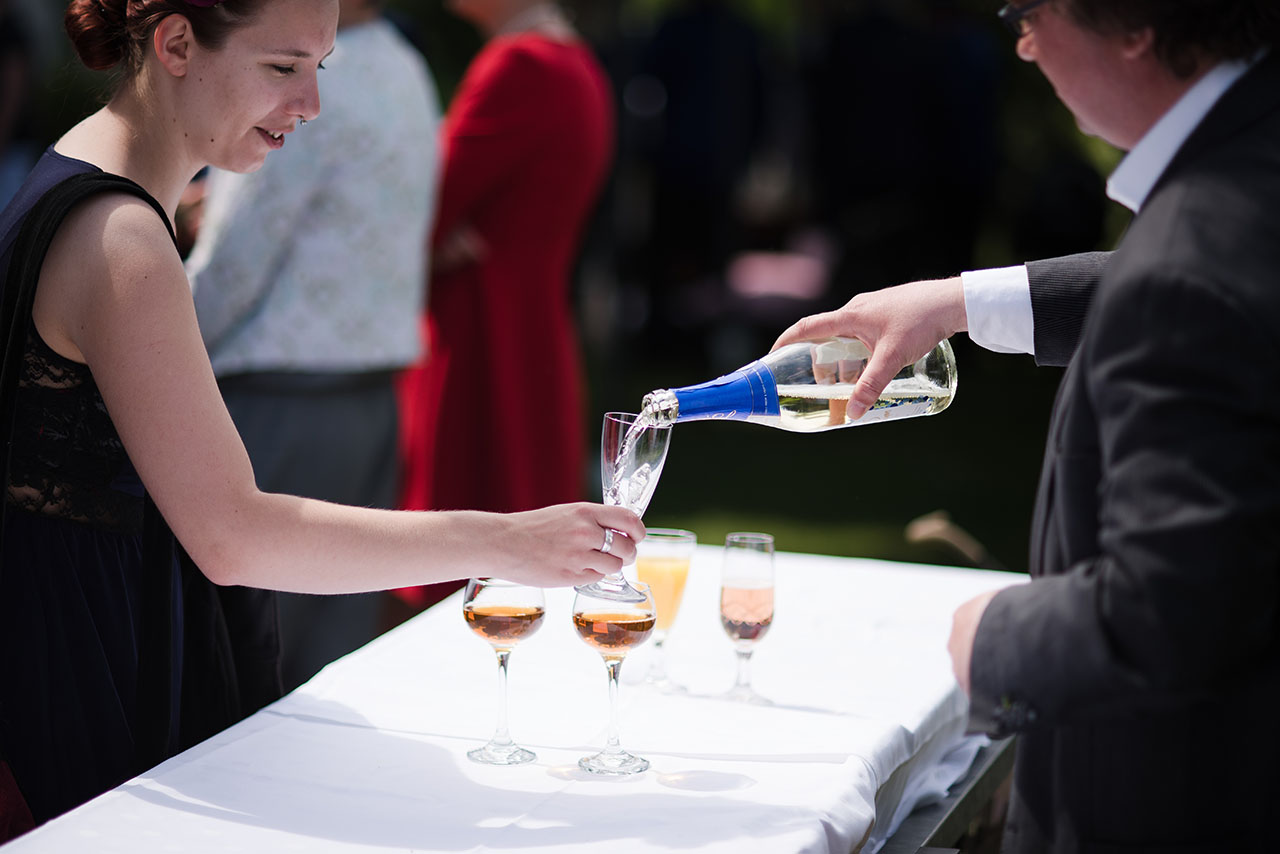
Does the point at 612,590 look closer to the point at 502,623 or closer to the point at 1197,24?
the point at 502,623

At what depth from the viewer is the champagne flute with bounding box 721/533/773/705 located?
1933 mm

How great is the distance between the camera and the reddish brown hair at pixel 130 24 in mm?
1709

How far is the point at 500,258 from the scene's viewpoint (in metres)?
3.85

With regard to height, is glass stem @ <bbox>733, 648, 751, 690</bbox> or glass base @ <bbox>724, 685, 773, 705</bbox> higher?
glass stem @ <bbox>733, 648, 751, 690</bbox>

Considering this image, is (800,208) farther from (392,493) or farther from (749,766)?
(749,766)

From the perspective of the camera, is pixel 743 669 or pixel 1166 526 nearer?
pixel 1166 526

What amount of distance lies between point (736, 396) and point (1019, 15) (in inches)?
23.9

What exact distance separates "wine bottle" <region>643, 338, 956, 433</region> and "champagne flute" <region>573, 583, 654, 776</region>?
0.83ft

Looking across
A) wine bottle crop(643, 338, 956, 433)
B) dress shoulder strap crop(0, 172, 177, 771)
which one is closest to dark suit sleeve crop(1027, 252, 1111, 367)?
wine bottle crop(643, 338, 956, 433)

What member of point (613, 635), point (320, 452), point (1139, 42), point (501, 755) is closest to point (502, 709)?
point (501, 755)

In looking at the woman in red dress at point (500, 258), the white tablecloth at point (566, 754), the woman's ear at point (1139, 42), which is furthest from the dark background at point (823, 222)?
the woman's ear at point (1139, 42)

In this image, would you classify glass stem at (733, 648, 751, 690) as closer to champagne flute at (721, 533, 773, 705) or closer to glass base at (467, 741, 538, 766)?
champagne flute at (721, 533, 773, 705)

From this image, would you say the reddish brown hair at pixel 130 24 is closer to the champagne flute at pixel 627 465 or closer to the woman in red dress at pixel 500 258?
the champagne flute at pixel 627 465

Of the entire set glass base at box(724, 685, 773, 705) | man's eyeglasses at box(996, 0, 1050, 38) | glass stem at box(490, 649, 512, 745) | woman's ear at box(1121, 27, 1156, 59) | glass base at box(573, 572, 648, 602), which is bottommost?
glass base at box(724, 685, 773, 705)
